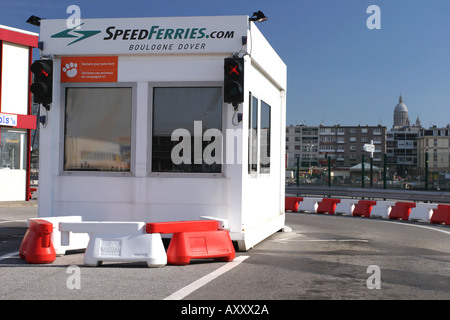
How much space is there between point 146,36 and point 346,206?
13203 millimetres

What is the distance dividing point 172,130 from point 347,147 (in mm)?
184992

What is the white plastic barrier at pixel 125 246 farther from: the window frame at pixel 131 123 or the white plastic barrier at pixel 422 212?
the white plastic barrier at pixel 422 212

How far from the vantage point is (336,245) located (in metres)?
11.1

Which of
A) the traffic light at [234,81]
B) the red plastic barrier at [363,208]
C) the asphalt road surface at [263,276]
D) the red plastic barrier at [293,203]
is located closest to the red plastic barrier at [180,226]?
the asphalt road surface at [263,276]

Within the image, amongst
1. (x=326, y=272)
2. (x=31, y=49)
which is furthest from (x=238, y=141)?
(x=31, y=49)

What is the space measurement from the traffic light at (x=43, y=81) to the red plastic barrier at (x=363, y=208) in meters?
13.2

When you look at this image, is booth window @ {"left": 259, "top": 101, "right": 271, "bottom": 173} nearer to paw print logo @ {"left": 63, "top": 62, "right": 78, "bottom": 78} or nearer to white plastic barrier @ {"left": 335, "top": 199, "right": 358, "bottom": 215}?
paw print logo @ {"left": 63, "top": 62, "right": 78, "bottom": 78}

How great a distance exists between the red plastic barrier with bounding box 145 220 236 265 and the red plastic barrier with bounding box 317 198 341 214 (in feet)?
43.7

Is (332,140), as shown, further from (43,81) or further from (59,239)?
(59,239)

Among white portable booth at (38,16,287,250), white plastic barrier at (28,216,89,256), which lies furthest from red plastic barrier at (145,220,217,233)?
white plastic barrier at (28,216,89,256)

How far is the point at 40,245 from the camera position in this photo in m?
8.29

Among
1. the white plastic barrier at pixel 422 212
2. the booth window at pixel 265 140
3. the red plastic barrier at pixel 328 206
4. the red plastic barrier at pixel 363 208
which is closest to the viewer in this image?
the booth window at pixel 265 140

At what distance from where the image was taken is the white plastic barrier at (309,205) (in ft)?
72.5

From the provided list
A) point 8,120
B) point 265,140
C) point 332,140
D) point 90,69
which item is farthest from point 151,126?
point 332,140
